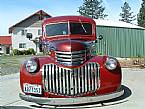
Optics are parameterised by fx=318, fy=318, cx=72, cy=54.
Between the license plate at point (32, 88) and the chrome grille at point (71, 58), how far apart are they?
29.6 inches

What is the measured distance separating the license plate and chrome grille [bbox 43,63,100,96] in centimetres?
16

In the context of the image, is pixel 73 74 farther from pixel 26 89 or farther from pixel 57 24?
pixel 57 24

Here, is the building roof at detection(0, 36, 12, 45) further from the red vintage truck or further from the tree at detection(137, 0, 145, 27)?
the red vintage truck

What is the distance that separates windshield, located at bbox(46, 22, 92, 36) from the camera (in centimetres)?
922

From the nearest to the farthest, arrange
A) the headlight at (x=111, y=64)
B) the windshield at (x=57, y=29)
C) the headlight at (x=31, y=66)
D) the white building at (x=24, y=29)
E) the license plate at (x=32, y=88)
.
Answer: the license plate at (x=32, y=88) → the headlight at (x=31, y=66) → the headlight at (x=111, y=64) → the windshield at (x=57, y=29) → the white building at (x=24, y=29)

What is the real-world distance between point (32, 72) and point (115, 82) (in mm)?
1906

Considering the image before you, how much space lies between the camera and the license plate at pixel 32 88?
7012 millimetres

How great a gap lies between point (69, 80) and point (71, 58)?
0.52 meters

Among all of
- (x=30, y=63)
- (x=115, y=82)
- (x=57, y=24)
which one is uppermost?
(x=57, y=24)

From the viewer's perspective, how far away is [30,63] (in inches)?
287

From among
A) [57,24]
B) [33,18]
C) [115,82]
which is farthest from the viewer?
[33,18]

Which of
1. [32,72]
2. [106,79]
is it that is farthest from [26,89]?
[106,79]

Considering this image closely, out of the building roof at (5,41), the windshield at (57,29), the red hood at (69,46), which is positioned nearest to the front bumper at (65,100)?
the red hood at (69,46)

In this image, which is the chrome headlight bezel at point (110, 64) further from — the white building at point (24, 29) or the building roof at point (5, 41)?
the building roof at point (5, 41)
